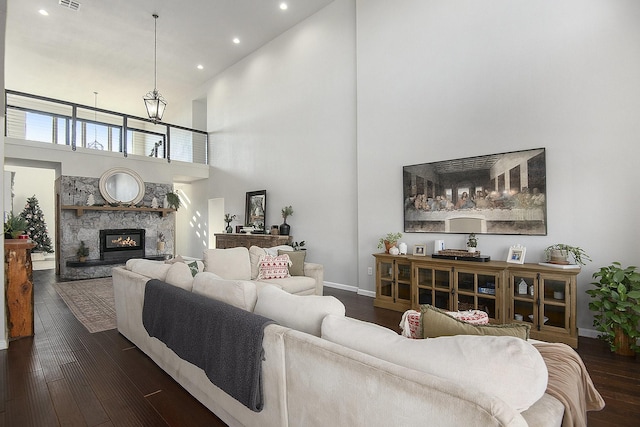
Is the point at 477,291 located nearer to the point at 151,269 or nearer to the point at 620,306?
the point at 620,306

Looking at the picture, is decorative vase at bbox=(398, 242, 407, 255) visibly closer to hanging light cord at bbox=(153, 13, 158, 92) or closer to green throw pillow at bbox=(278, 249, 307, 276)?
green throw pillow at bbox=(278, 249, 307, 276)

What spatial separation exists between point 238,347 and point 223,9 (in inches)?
276

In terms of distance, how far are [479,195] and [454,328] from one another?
130 inches

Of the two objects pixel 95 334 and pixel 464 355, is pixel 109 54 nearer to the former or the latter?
pixel 95 334

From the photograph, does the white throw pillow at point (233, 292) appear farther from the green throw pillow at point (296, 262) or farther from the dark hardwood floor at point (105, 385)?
the green throw pillow at point (296, 262)

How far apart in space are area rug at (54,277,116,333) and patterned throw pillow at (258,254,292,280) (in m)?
1.89

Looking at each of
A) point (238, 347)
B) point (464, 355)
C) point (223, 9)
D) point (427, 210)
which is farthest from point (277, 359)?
point (223, 9)

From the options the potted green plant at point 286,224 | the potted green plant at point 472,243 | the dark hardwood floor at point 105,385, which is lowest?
the dark hardwood floor at point 105,385

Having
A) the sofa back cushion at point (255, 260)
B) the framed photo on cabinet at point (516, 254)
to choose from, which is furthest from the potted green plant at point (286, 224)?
the framed photo on cabinet at point (516, 254)

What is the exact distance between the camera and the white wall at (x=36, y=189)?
10148 millimetres

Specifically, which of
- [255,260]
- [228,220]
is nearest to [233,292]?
[255,260]

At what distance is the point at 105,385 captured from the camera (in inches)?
99.4

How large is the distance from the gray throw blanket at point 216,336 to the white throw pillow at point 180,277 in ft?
0.42

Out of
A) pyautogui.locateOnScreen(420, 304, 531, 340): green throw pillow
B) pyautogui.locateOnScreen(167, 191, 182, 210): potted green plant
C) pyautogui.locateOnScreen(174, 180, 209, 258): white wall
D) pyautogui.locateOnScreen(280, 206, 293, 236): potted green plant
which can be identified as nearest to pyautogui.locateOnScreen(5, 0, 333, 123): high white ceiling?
pyautogui.locateOnScreen(174, 180, 209, 258): white wall
